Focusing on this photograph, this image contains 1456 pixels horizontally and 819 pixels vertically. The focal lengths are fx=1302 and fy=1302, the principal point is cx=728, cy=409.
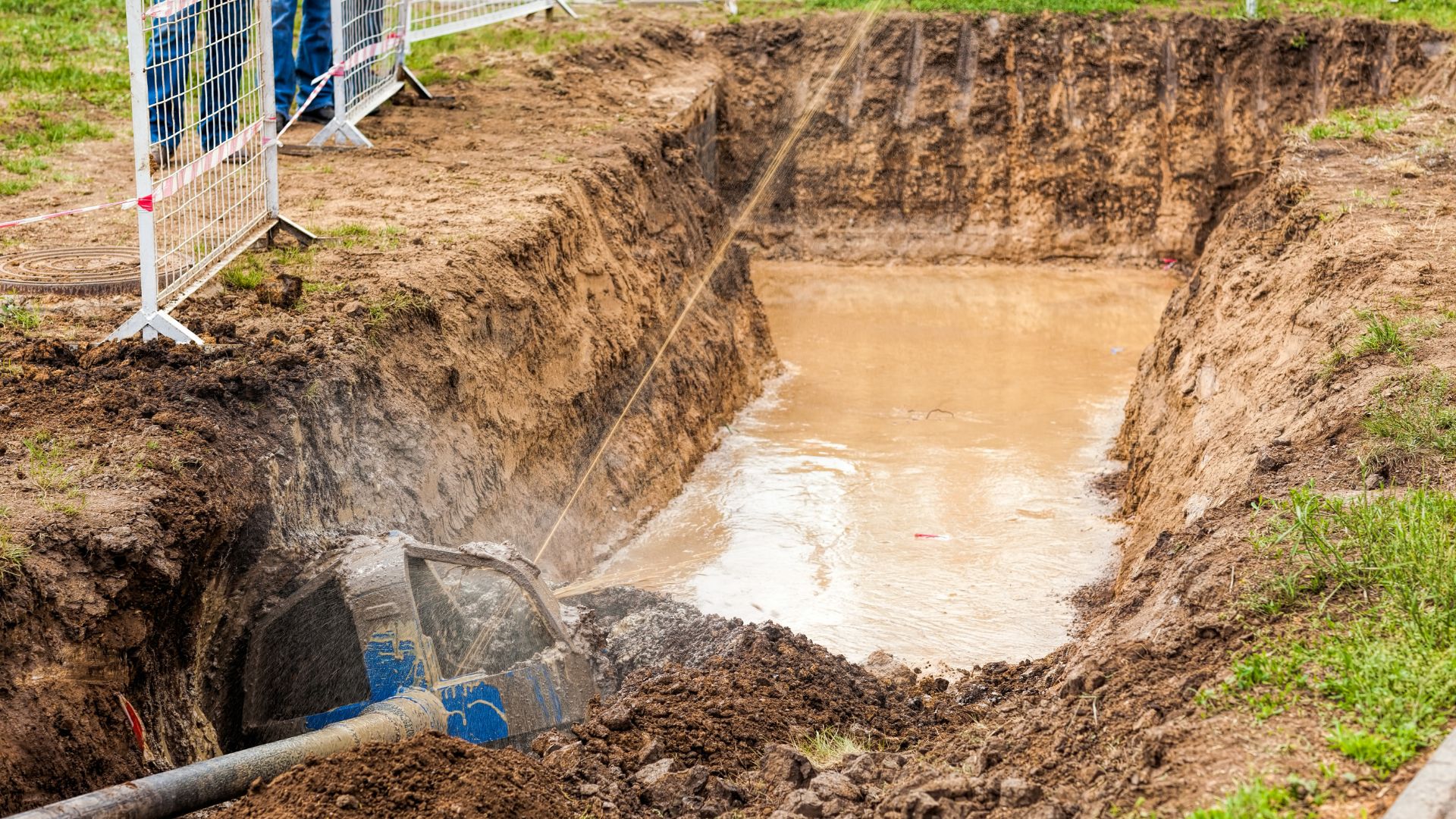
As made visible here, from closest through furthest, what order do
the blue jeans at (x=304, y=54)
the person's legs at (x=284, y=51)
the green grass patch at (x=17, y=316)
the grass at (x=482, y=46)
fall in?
1. the green grass patch at (x=17, y=316)
2. the person's legs at (x=284, y=51)
3. the blue jeans at (x=304, y=54)
4. the grass at (x=482, y=46)

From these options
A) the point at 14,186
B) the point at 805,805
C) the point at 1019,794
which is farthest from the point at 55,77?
the point at 1019,794

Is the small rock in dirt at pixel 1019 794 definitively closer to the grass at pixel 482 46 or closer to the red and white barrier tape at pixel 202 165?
the red and white barrier tape at pixel 202 165

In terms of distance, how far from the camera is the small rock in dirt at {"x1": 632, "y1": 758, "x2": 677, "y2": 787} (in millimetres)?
4734

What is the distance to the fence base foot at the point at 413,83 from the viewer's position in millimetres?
12438

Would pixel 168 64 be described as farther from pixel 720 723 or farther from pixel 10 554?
pixel 720 723

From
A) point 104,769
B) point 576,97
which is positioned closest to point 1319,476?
point 104,769

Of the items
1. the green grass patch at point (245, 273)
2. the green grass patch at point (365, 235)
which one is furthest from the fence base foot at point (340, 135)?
the green grass patch at point (245, 273)

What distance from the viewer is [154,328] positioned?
6297mm

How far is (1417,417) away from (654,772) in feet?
12.0

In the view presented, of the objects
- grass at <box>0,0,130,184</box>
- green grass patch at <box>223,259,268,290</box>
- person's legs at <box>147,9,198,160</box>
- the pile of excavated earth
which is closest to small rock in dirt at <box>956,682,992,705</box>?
the pile of excavated earth

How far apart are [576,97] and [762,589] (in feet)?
21.9

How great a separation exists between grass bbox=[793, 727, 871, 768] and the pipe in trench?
1450mm

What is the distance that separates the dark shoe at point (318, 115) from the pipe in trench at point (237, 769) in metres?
7.71

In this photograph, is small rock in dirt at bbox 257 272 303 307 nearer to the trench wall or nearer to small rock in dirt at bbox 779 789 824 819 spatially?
small rock in dirt at bbox 779 789 824 819
